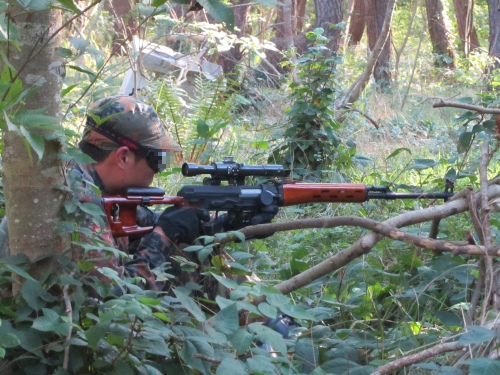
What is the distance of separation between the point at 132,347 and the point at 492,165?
14.8ft

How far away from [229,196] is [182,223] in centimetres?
25

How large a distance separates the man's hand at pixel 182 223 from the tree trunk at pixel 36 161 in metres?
1.17

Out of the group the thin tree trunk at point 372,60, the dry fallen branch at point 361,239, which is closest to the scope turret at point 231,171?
the dry fallen branch at point 361,239

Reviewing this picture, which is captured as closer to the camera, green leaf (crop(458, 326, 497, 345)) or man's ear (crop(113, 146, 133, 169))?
green leaf (crop(458, 326, 497, 345))

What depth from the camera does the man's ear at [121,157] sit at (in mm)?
3285

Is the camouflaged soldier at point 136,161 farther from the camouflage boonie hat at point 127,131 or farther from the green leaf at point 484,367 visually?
the green leaf at point 484,367

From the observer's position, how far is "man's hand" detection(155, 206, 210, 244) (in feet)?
10.5

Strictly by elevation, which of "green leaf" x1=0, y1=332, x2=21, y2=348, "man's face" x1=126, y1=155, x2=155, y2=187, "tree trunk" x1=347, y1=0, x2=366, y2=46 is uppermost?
"tree trunk" x1=347, y1=0, x2=366, y2=46

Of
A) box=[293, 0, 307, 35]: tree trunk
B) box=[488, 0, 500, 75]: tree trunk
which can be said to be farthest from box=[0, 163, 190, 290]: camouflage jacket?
box=[293, 0, 307, 35]: tree trunk

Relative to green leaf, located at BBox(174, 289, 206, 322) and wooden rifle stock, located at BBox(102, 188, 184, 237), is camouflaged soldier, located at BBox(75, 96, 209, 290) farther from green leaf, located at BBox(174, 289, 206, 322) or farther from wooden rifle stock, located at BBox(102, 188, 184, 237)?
green leaf, located at BBox(174, 289, 206, 322)

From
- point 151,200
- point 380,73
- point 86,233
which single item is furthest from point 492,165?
point 380,73

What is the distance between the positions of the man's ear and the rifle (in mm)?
147

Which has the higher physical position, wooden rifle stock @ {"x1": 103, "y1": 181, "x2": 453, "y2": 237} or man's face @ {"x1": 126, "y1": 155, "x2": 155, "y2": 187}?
man's face @ {"x1": 126, "y1": 155, "x2": 155, "y2": 187}

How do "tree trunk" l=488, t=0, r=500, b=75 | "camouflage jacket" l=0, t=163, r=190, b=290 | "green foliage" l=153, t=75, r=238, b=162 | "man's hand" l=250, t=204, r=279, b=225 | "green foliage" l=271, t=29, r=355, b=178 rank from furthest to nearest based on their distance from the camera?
"tree trunk" l=488, t=0, r=500, b=75
"green foliage" l=153, t=75, r=238, b=162
"green foliage" l=271, t=29, r=355, b=178
"man's hand" l=250, t=204, r=279, b=225
"camouflage jacket" l=0, t=163, r=190, b=290
